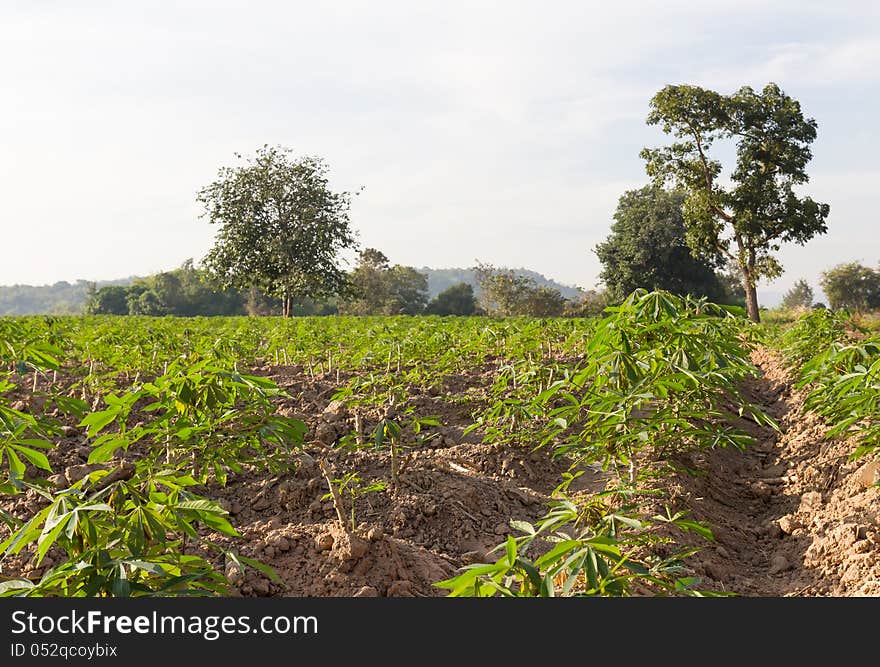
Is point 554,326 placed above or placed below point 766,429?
above

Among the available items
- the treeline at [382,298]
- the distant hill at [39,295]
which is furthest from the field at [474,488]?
the distant hill at [39,295]

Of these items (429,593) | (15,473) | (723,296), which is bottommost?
(429,593)

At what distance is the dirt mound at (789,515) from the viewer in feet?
10.8

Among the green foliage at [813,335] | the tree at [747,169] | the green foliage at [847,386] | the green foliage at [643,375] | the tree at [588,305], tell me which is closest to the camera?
the green foliage at [847,386]

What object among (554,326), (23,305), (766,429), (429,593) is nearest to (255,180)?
(554,326)

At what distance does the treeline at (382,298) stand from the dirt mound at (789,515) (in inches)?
1700

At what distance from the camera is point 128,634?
1594 mm

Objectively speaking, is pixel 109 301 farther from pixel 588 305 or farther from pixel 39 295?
pixel 39 295

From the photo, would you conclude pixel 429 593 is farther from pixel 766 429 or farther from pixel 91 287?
pixel 91 287

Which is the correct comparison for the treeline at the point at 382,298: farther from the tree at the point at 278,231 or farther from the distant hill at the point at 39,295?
the distant hill at the point at 39,295

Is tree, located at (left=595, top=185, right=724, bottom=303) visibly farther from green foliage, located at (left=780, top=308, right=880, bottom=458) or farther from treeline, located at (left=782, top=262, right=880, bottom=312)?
green foliage, located at (left=780, top=308, right=880, bottom=458)

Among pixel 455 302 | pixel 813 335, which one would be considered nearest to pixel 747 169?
pixel 813 335

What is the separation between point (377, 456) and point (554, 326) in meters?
5.77

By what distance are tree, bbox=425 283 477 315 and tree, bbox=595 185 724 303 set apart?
20.2 m
